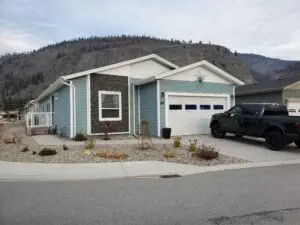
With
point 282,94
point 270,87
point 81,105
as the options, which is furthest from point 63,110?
point 270,87

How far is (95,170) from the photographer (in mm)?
9570

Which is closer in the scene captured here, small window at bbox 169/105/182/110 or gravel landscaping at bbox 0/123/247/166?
gravel landscaping at bbox 0/123/247/166

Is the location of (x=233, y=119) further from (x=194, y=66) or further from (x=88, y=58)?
(x=88, y=58)

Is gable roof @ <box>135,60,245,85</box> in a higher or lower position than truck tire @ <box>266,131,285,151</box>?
higher

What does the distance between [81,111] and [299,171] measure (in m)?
11.5

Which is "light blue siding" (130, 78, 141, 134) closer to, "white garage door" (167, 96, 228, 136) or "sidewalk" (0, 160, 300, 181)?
"white garage door" (167, 96, 228, 136)

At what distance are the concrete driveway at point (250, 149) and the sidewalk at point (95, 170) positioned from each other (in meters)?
1.32

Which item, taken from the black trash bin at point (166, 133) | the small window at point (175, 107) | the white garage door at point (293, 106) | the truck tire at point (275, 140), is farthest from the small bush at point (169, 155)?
the white garage door at point (293, 106)

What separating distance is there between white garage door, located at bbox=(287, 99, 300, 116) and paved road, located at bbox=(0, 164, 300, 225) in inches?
729

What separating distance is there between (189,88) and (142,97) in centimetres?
276

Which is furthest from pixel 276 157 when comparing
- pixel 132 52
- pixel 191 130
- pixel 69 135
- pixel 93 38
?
pixel 93 38

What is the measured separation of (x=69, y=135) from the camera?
1802 centimetres

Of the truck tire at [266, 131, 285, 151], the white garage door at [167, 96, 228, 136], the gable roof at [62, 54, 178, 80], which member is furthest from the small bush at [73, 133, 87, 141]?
the truck tire at [266, 131, 285, 151]

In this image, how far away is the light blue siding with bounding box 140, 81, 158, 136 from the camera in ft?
58.9
